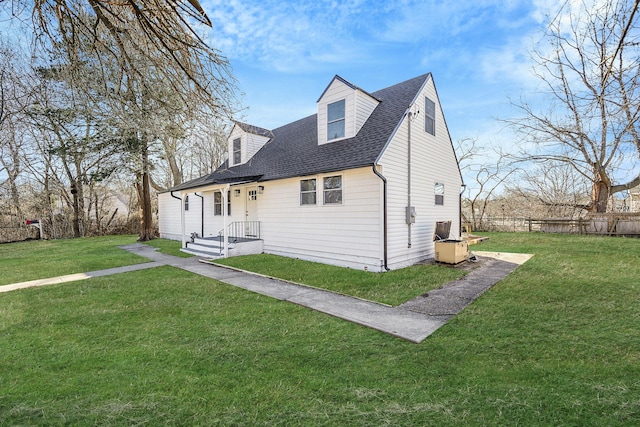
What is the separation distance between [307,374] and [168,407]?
1222 mm

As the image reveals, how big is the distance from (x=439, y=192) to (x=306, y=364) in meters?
9.47

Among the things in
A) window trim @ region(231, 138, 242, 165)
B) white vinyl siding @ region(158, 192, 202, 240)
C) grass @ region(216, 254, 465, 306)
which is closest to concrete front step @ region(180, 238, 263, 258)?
grass @ region(216, 254, 465, 306)

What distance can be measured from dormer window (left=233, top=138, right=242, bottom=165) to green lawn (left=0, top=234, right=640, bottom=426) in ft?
31.9

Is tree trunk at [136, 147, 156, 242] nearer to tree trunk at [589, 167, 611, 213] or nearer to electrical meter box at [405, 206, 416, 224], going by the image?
electrical meter box at [405, 206, 416, 224]

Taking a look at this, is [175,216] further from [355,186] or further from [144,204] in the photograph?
[355,186]

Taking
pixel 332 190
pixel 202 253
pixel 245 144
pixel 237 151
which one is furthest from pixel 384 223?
pixel 237 151

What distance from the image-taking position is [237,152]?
14.2 m

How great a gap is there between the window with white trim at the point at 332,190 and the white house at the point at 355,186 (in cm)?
3

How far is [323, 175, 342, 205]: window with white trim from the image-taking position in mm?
8766

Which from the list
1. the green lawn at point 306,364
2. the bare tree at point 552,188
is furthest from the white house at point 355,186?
the bare tree at point 552,188

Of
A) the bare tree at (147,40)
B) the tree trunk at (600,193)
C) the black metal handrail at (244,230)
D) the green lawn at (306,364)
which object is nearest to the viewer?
the green lawn at (306,364)

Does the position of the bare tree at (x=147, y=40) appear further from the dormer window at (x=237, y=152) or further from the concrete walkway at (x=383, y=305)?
the dormer window at (x=237, y=152)

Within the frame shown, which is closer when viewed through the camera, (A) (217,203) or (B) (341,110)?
(B) (341,110)

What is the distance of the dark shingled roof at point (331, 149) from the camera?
330 inches
